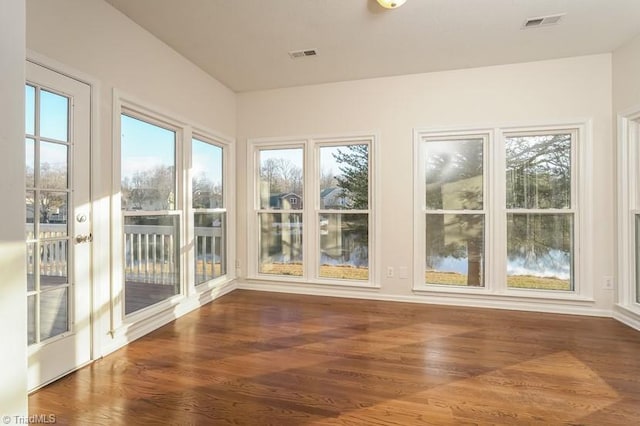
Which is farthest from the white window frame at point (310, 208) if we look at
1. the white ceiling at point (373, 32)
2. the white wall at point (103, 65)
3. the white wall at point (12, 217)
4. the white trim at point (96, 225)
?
Answer: the white wall at point (12, 217)

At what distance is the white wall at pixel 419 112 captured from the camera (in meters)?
3.54

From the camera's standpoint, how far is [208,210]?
4078mm

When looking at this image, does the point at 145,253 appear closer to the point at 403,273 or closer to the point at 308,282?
the point at 308,282

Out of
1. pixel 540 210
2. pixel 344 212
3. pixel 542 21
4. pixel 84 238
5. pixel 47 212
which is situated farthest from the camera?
pixel 344 212

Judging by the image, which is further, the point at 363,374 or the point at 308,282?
the point at 308,282

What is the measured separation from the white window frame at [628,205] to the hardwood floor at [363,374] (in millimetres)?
312

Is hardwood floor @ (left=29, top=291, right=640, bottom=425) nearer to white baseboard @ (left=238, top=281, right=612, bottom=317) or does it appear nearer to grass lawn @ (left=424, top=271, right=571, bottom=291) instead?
white baseboard @ (left=238, top=281, right=612, bottom=317)

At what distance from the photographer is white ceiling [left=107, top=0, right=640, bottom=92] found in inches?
106

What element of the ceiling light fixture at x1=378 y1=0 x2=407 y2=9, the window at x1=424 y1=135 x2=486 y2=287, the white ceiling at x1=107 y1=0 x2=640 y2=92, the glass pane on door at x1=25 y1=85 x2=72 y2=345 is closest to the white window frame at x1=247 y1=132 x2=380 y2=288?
the window at x1=424 y1=135 x2=486 y2=287

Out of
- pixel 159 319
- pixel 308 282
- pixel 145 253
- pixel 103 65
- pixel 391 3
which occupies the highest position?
pixel 391 3

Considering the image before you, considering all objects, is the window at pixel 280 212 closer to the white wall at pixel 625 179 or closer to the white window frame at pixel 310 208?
the white window frame at pixel 310 208

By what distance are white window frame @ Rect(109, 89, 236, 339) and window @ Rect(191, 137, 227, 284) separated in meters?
0.08

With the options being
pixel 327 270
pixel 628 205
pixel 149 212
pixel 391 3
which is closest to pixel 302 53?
pixel 391 3

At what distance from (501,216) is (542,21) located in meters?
1.97
